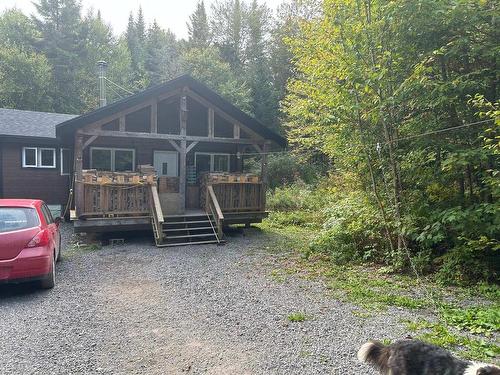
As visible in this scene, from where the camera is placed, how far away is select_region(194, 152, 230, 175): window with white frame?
13758mm

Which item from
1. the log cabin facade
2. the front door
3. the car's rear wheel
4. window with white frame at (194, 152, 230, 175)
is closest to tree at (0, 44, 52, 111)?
the log cabin facade

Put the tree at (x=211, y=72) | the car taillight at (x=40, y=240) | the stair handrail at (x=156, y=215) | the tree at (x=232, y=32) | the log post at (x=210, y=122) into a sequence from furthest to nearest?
the tree at (x=232, y=32) < the tree at (x=211, y=72) < the log post at (x=210, y=122) < the stair handrail at (x=156, y=215) < the car taillight at (x=40, y=240)

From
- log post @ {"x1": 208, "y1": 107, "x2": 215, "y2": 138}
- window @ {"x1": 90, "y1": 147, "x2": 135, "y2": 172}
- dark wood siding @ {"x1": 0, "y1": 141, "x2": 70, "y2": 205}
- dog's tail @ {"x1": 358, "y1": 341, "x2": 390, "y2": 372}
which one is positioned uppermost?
log post @ {"x1": 208, "y1": 107, "x2": 215, "y2": 138}

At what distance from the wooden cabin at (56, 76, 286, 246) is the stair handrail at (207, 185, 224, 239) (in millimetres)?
29

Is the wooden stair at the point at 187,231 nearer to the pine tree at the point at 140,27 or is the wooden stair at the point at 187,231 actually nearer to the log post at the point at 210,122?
the log post at the point at 210,122

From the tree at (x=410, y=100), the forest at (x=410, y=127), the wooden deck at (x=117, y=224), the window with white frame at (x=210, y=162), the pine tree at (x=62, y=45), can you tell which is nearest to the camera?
the forest at (x=410, y=127)

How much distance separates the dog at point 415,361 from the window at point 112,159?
1142cm

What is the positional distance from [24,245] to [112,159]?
25.7ft

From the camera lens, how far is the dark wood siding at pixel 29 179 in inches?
545

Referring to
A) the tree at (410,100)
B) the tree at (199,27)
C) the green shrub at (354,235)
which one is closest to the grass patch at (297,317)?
the tree at (410,100)

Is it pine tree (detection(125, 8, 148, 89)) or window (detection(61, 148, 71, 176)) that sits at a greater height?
pine tree (detection(125, 8, 148, 89))

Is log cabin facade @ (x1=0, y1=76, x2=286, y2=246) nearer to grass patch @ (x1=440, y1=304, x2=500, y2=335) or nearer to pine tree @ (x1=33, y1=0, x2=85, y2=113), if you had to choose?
grass patch @ (x1=440, y1=304, x2=500, y2=335)

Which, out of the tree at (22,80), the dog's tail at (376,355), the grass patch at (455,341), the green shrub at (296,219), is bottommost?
the grass patch at (455,341)

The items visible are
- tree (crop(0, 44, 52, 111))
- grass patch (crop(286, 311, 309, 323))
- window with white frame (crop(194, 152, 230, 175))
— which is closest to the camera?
grass patch (crop(286, 311, 309, 323))
